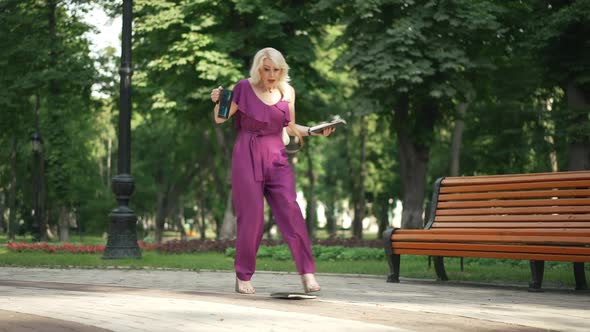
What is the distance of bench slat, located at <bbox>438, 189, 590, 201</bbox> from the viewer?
27.1 feet

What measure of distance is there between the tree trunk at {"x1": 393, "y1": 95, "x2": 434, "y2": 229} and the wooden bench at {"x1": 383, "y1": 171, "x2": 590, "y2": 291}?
1049cm

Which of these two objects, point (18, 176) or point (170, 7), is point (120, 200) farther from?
point (18, 176)

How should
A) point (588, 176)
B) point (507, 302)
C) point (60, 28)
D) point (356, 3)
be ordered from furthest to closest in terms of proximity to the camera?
point (60, 28), point (356, 3), point (588, 176), point (507, 302)

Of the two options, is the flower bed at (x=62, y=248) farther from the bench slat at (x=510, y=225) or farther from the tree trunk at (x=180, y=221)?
the tree trunk at (x=180, y=221)

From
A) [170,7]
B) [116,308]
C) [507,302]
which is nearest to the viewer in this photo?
[116,308]

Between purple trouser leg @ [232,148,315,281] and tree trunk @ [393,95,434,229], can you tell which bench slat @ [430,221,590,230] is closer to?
purple trouser leg @ [232,148,315,281]

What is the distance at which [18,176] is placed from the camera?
45.3 m

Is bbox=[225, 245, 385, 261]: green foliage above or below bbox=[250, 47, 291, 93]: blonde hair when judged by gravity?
below

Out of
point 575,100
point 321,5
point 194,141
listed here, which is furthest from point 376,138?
point 575,100

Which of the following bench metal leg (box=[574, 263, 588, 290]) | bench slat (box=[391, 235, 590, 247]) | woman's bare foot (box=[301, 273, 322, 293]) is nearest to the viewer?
woman's bare foot (box=[301, 273, 322, 293])

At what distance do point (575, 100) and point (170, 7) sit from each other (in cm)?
1189

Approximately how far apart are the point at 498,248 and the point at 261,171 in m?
2.45

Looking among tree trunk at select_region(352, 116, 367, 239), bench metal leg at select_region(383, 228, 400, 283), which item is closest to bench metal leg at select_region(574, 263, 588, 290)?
bench metal leg at select_region(383, 228, 400, 283)

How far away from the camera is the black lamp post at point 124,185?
13.3 meters
